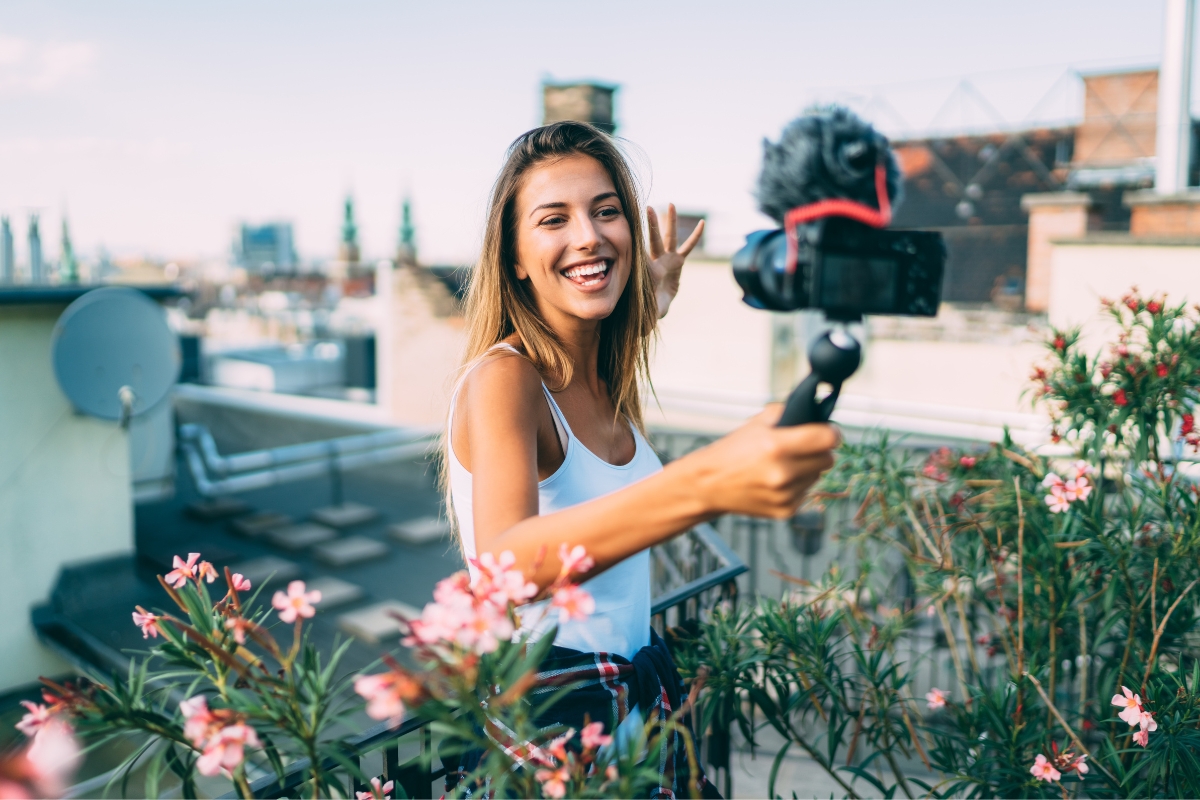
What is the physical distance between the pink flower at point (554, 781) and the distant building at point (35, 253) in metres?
6.88

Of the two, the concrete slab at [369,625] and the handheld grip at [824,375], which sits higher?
the handheld grip at [824,375]

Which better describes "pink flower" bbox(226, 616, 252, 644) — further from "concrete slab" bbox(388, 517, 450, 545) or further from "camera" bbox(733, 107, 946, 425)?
"concrete slab" bbox(388, 517, 450, 545)

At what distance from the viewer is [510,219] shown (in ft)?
4.32

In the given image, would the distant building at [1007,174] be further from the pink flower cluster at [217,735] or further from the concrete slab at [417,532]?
the pink flower cluster at [217,735]

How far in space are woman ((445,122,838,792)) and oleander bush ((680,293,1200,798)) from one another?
1.51ft

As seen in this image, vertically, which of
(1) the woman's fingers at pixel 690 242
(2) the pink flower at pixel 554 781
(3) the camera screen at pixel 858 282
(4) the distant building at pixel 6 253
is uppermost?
(4) the distant building at pixel 6 253

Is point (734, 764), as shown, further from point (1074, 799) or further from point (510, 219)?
point (510, 219)

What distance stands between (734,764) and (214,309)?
3043 centimetres

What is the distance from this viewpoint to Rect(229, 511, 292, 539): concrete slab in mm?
6344

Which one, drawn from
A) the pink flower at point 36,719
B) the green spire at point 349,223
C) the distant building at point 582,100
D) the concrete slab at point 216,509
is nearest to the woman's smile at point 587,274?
the pink flower at point 36,719

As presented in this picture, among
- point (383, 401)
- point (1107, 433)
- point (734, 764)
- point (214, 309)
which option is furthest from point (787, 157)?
point (214, 309)

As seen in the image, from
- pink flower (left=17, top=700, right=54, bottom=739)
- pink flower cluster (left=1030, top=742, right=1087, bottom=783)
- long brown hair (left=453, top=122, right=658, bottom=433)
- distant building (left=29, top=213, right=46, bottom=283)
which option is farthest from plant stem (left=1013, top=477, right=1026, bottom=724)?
distant building (left=29, top=213, right=46, bottom=283)

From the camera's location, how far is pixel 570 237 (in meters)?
1.25

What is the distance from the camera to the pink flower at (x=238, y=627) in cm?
88
